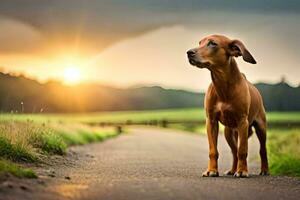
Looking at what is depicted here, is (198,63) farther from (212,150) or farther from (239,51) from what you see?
(212,150)

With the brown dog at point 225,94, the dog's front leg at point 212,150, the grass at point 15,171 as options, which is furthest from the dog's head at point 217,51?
the grass at point 15,171

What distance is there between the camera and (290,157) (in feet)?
52.9

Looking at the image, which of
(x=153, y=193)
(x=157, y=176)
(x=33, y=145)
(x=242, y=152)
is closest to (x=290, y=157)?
(x=242, y=152)

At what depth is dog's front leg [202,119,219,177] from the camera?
13.1m

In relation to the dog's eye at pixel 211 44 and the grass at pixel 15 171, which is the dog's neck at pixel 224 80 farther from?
the grass at pixel 15 171

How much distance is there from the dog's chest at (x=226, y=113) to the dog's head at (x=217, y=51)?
69 cm

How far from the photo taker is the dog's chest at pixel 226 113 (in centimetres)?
1328

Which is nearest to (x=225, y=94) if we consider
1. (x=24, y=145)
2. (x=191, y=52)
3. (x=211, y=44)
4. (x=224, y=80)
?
(x=224, y=80)

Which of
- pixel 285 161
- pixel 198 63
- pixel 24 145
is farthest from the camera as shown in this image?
pixel 285 161

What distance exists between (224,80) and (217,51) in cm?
53

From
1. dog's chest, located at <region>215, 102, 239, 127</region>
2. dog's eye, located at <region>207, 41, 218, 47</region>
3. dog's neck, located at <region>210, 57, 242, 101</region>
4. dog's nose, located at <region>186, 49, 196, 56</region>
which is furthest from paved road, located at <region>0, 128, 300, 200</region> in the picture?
dog's eye, located at <region>207, 41, 218, 47</region>

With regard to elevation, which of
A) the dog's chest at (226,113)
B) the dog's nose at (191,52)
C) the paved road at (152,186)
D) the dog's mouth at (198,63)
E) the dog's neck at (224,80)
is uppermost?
the dog's nose at (191,52)

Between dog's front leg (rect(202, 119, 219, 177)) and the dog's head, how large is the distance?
1007 millimetres

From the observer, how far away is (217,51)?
43.0ft
